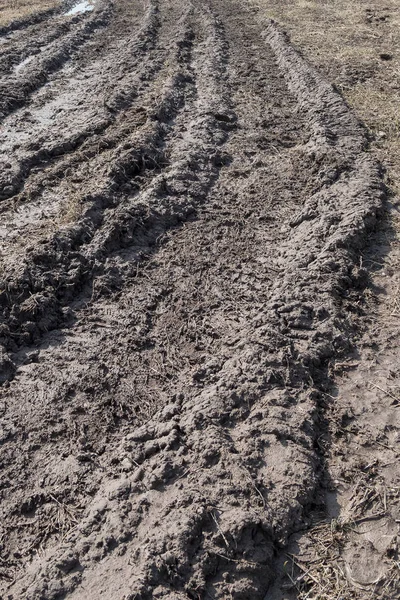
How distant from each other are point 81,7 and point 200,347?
20.9 meters

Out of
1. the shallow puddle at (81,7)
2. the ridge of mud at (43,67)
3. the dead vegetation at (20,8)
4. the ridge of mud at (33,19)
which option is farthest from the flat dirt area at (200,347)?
the shallow puddle at (81,7)

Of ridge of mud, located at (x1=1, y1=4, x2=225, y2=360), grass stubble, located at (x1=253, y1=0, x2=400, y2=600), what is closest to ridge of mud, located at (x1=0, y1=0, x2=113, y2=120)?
ridge of mud, located at (x1=1, y1=4, x2=225, y2=360)

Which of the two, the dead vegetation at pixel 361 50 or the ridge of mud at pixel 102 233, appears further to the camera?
the dead vegetation at pixel 361 50

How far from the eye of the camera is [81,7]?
20688 mm

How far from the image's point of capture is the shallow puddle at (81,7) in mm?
19752

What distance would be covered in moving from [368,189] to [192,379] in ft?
12.2

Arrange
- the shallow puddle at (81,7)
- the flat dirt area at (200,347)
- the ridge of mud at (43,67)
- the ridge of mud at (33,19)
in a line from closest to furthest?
the flat dirt area at (200,347)
the ridge of mud at (43,67)
the ridge of mud at (33,19)
the shallow puddle at (81,7)

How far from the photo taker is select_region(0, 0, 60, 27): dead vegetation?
17.7 meters

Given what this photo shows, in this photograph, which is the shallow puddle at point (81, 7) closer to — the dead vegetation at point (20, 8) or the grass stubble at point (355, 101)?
the dead vegetation at point (20, 8)

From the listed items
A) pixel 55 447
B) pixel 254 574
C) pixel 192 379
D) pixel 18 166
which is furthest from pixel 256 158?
pixel 254 574

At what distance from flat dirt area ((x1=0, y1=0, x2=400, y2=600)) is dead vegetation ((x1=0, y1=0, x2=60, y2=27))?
10256 mm

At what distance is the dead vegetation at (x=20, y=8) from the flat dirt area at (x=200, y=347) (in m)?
10.3

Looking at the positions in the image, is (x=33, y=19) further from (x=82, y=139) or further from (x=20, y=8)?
(x=82, y=139)

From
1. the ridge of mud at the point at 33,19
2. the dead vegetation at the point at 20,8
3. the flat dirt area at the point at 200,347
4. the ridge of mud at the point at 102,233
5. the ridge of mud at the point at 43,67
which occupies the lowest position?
the flat dirt area at the point at 200,347
